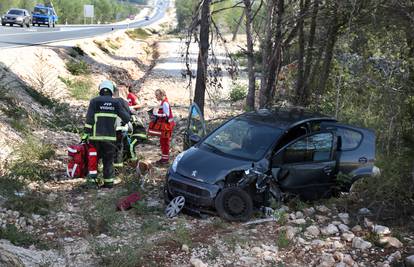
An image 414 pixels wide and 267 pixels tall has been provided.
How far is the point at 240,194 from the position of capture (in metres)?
7.46

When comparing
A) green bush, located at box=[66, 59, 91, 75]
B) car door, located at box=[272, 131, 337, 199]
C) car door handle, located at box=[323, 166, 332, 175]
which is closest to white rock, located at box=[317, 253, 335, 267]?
car door, located at box=[272, 131, 337, 199]

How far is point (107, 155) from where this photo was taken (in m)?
8.87

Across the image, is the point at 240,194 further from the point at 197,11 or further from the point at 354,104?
the point at 354,104

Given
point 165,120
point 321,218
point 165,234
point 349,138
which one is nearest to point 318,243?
point 321,218

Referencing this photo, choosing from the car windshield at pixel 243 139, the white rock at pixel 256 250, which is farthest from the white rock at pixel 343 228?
the car windshield at pixel 243 139

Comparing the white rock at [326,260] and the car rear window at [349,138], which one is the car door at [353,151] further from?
the white rock at [326,260]

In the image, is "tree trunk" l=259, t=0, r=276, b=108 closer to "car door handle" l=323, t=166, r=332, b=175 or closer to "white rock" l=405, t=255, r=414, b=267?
"car door handle" l=323, t=166, r=332, b=175

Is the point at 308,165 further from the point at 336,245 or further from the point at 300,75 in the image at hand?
the point at 300,75

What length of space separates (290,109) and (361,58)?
528cm

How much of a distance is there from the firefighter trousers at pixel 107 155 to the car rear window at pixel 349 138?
3.71 m

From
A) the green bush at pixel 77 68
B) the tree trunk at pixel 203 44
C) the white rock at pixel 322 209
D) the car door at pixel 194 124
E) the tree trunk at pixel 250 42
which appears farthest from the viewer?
the green bush at pixel 77 68

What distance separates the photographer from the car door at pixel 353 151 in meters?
8.41

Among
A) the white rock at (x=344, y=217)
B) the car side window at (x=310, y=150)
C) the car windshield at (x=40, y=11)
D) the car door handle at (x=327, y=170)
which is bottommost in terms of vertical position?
the white rock at (x=344, y=217)

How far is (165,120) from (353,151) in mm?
3677
